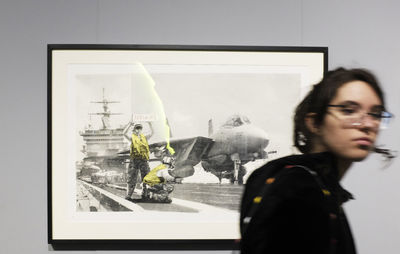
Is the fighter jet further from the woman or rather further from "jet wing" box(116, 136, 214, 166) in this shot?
the woman

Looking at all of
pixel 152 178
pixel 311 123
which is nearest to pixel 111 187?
pixel 152 178

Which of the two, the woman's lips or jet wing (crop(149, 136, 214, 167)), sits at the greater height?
the woman's lips

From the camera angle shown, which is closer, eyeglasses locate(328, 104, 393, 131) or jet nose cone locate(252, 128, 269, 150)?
eyeglasses locate(328, 104, 393, 131)

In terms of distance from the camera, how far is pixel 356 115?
3.12ft

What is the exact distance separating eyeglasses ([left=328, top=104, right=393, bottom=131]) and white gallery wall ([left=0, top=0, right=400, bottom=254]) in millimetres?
788

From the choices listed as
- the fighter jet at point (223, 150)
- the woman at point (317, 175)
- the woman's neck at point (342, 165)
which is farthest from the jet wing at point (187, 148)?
the woman's neck at point (342, 165)

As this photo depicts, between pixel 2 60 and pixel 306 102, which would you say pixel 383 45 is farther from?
pixel 2 60

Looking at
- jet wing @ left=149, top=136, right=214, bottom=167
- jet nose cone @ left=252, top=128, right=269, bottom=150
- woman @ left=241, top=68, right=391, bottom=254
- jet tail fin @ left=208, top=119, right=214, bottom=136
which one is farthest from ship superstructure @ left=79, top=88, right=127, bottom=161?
woman @ left=241, top=68, right=391, bottom=254

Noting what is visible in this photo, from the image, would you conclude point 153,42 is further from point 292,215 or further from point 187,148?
point 292,215

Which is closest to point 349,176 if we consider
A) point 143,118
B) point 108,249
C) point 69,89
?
point 143,118

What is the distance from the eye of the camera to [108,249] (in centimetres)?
168

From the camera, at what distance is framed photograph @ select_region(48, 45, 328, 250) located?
167 cm

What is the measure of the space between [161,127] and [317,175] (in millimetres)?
949

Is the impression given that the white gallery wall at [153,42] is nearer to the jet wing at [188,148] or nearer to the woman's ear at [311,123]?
the jet wing at [188,148]
